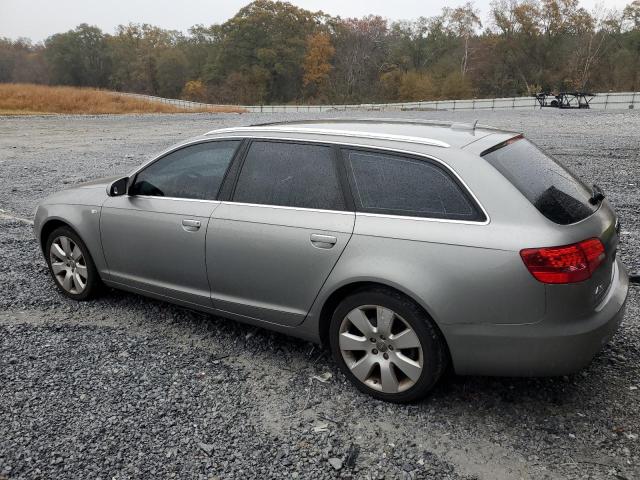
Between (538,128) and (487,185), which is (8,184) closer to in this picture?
(487,185)

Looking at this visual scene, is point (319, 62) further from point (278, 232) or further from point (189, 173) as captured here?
point (278, 232)

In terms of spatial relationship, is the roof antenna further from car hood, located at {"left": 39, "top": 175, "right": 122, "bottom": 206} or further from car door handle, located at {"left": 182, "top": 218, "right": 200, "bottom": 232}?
car hood, located at {"left": 39, "top": 175, "right": 122, "bottom": 206}

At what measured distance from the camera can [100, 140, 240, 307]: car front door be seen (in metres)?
3.84

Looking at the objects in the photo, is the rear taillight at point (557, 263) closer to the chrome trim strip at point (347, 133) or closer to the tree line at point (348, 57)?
the chrome trim strip at point (347, 133)

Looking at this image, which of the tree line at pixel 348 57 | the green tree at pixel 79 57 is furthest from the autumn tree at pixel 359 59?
the green tree at pixel 79 57

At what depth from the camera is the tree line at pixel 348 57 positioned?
52.5 meters

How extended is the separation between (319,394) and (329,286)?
0.72 m

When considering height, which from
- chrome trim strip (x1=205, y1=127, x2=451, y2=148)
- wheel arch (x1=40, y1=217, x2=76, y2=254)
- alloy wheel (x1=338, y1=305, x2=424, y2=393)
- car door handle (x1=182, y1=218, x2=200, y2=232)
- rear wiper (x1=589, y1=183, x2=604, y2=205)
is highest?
chrome trim strip (x1=205, y1=127, x2=451, y2=148)

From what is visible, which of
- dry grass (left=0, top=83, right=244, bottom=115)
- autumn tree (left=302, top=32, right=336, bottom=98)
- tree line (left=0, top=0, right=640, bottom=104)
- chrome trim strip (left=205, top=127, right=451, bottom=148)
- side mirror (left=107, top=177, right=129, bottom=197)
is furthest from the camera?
autumn tree (left=302, top=32, right=336, bottom=98)

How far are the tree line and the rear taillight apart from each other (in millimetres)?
52283

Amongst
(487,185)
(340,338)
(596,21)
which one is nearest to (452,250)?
(487,185)

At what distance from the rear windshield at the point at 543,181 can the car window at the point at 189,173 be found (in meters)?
1.85

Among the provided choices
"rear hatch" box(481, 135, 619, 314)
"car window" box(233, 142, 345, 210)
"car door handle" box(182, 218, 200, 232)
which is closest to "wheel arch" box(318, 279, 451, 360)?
"car window" box(233, 142, 345, 210)

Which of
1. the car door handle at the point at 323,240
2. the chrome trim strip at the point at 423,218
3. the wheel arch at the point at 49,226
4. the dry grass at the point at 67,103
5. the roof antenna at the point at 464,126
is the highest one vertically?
the dry grass at the point at 67,103
